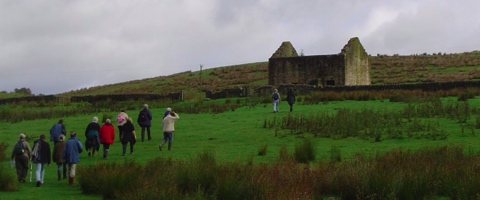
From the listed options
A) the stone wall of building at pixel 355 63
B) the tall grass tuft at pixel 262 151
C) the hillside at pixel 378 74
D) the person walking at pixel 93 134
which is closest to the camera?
the tall grass tuft at pixel 262 151

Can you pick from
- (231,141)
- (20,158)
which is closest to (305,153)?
(231,141)

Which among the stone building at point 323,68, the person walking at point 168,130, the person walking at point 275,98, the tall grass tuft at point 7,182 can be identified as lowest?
the tall grass tuft at point 7,182

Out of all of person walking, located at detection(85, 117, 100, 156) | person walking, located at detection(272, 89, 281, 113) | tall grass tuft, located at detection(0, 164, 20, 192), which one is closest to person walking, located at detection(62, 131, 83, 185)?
tall grass tuft, located at detection(0, 164, 20, 192)

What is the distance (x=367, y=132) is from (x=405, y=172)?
10.4 metres

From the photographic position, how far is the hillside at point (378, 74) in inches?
Answer: 2911

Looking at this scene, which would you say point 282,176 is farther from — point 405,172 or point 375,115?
point 375,115

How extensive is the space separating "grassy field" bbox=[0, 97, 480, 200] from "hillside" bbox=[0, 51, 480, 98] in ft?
118

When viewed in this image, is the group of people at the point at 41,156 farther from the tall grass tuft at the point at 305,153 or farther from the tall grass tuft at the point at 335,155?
the tall grass tuft at the point at 335,155

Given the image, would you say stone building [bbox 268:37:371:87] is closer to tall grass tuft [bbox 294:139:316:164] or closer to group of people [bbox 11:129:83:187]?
tall grass tuft [bbox 294:139:316:164]

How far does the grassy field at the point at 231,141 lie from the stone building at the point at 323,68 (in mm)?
19062

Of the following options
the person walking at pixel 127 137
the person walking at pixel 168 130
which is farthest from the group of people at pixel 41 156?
the person walking at pixel 168 130

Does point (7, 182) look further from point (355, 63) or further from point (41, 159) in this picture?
point (355, 63)

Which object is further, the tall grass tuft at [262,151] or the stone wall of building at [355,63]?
the stone wall of building at [355,63]

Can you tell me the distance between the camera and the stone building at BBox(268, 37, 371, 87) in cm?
5494
